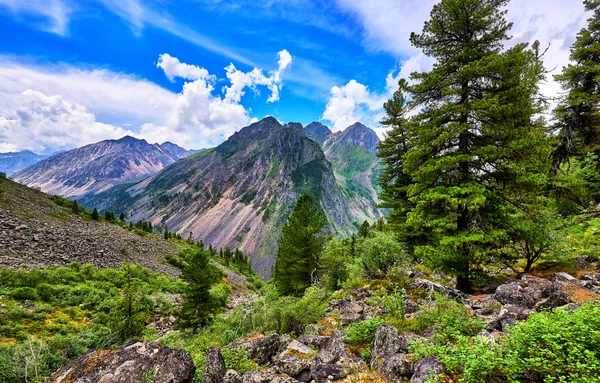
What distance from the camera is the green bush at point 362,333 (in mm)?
6984

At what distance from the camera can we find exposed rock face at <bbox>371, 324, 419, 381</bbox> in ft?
16.8

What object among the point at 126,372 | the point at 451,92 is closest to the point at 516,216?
the point at 451,92

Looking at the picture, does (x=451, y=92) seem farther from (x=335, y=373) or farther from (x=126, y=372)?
(x=126, y=372)

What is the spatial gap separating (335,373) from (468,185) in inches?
341

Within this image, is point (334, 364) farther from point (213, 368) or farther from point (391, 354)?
point (213, 368)

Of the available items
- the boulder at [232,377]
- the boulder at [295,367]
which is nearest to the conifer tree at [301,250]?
the boulder at [295,367]

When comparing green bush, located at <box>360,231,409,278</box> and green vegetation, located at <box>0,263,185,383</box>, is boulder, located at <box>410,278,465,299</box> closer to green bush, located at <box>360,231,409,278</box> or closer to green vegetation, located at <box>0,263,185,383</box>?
green bush, located at <box>360,231,409,278</box>

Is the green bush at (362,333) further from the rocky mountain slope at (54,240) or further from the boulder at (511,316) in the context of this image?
the rocky mountain slope at (54,240)

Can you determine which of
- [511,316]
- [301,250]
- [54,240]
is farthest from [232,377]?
[54,240]

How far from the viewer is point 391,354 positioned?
5.70 m

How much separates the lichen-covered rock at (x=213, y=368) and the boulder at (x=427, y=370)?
13.9 feet

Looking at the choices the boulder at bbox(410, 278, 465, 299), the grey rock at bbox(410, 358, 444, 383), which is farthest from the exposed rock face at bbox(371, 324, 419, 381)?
the boulder at bbox(410, 278, 465, 299)

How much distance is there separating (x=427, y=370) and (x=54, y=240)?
41561 mm

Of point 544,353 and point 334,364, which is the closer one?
point 544,353
